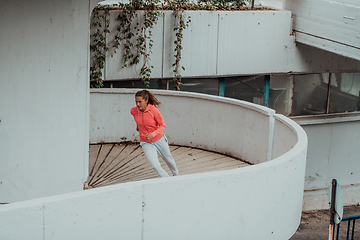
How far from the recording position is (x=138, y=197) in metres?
4.45

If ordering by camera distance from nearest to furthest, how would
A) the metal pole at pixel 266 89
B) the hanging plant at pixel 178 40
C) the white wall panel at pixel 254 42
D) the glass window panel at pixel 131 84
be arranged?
the hanging plant at pixel 178 40 → the glass window panel at pixel 131 84 → the white wall panel at pixel 254 42 → the metal pole at pixel 266 89

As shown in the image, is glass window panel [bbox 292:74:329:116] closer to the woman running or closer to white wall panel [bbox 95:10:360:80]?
white wall panel [bbox 95:10:360:80]

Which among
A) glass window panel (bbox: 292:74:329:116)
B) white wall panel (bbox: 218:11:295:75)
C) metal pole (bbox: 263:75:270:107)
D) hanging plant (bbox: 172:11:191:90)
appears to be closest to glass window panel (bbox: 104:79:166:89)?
hanging plant (bbox: 172:11:191:90)

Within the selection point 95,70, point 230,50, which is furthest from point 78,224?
point 230,50

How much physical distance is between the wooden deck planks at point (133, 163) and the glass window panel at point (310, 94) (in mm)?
6133

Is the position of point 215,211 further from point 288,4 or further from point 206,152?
point 288,4

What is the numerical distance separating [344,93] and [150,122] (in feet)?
33.6

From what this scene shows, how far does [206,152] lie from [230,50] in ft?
14.7

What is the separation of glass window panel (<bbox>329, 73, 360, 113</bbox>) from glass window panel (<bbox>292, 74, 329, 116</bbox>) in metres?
0.29

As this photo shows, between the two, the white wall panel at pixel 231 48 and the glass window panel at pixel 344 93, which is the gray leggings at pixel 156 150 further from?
the glass window panel at pixel 344 93

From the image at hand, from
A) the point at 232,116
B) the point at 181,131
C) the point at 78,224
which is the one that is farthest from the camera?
the point at 181,131

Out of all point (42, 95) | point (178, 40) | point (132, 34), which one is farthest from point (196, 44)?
point (42, 95)

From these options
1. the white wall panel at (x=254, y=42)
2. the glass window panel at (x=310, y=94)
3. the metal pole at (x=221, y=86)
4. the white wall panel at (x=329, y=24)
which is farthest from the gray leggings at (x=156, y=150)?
the glass window panel at (x=310, y=94)

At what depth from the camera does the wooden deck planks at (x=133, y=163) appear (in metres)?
8.48
